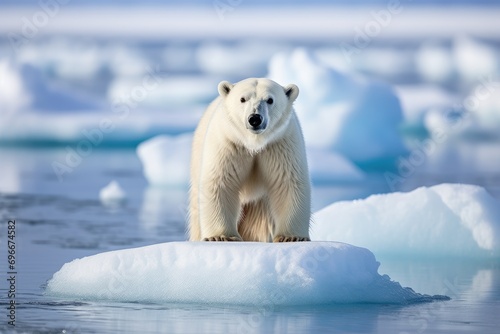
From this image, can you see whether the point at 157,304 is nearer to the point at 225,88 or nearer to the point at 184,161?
the point at 225,88

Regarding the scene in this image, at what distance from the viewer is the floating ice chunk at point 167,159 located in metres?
15.0

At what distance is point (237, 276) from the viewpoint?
583 cm

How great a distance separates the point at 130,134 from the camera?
24234 mm

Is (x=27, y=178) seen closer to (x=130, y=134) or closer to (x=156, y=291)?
(x=130, y=134)

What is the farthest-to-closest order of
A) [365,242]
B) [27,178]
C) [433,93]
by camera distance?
1. [433,93]
2. [27,178]
3. [365,242]

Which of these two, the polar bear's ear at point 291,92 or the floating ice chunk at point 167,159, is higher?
A: the floating ice chunk at point 167,159

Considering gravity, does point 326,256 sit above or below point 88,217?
below

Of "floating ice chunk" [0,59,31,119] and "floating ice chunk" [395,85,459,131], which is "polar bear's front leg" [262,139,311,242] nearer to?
"floating ice chunk" [0,59,31,119]

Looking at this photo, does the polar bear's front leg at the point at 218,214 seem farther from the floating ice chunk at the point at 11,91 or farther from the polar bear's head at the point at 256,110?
the floating ice chunk at the point at 11,91

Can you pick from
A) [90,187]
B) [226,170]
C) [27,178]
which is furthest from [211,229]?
[27,178]

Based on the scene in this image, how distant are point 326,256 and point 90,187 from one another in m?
9.53

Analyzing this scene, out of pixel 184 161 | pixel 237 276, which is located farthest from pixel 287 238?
pixel 184 161

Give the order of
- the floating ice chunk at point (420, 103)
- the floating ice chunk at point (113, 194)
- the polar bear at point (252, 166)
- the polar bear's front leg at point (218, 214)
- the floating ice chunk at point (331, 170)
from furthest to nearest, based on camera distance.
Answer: the floating ice chunk at point (420, 103), the floating ice chunk at point (331, 170), the floating ice chunk at point (113, 194), the polar bear's front leg at point (218, 214), the polar bear at point (252, 166)

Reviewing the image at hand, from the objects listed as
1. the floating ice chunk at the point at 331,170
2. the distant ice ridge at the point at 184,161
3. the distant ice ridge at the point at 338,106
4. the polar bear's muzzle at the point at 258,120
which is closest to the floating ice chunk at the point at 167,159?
the distant ice ridge at the point at 184,161
